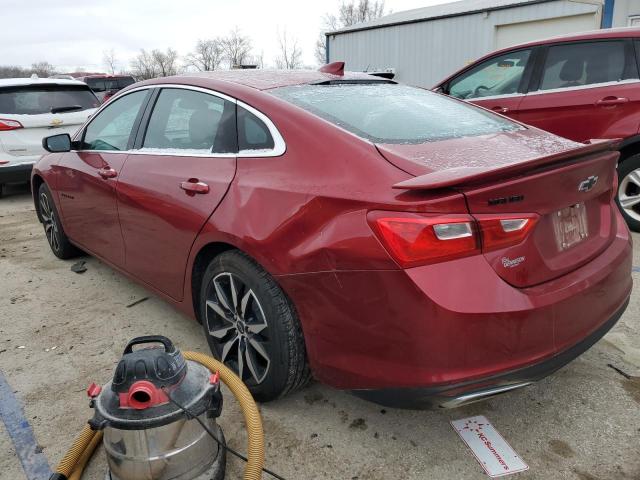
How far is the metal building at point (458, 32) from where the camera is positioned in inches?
475

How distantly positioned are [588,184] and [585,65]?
11.4 ft

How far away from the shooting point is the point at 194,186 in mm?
2594

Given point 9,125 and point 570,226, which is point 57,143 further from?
point 9,125

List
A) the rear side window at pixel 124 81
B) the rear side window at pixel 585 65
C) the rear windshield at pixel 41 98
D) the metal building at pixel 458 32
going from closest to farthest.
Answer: the rear side window at pixel 585 65, the rear windshield at pixel 41 98, the metal building at pixel 458 32, the rear side window at pixel 124 81

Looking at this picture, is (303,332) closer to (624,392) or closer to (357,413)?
(357,413)

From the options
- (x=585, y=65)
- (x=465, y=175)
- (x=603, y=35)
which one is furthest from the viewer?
(x=585, y=65)

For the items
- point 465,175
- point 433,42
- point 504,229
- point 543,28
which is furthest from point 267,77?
point 433,42

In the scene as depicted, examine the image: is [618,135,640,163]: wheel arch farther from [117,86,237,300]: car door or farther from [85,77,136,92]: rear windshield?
[85,77,136,92]: rear windshield

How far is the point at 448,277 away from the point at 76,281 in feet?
11.3

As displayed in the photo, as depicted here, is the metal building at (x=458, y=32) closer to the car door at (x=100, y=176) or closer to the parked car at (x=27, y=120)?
the parked car at (x=27, y=120)

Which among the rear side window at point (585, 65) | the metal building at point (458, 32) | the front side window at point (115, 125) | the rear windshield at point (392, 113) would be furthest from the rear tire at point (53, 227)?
the metal building at point (458, 32)

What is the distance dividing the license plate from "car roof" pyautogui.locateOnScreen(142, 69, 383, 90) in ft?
4.68

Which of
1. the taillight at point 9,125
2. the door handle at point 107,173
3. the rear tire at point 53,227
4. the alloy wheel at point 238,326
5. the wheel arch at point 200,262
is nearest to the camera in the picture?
the alloy wheel at point 238,326

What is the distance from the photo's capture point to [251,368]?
2.43 m
